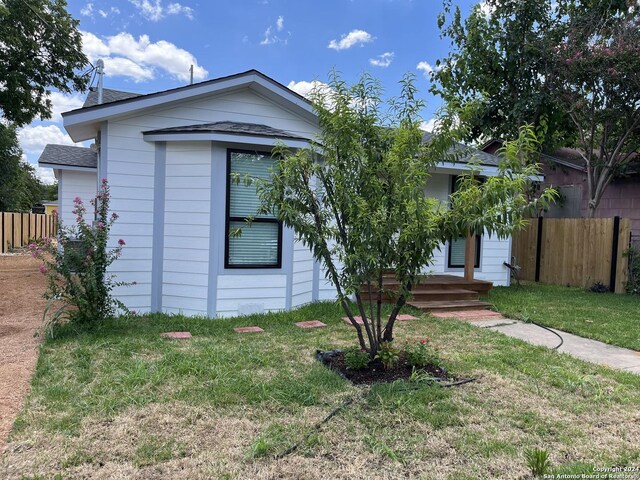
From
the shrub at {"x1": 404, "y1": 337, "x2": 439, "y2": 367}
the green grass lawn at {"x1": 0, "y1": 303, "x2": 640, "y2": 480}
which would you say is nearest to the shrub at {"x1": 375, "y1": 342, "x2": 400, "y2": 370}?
the shrub at {"x1": 404, "y1": 337, "x2": 439, "y2": 367}

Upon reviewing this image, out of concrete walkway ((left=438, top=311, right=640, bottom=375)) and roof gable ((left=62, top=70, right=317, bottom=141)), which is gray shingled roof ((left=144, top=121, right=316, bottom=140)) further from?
concrete walkway ((left=438, top=311, right=640, bottom=375))

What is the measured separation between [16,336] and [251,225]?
3.20 meters

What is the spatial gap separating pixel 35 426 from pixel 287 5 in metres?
10.5

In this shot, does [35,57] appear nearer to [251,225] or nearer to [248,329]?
[251,225]

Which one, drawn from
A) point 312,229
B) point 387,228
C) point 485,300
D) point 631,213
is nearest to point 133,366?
point 312,229

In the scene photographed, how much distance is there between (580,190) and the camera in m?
13.6

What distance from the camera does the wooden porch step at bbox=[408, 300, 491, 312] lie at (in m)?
7.02

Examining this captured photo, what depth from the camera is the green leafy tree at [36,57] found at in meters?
13.4

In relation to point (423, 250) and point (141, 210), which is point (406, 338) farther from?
point (141, 210)

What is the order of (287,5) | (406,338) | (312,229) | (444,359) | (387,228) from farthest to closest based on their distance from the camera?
(287,5) → (406,338) → (444,359) → (312,229) → (387,228)

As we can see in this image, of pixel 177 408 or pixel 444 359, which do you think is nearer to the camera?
pixel 177 408

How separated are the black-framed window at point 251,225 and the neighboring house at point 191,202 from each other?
15mm

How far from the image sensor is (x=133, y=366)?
13.0ft

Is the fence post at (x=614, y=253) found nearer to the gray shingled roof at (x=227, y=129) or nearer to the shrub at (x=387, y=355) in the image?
the gray shingled roof at (x=227, y=129)
